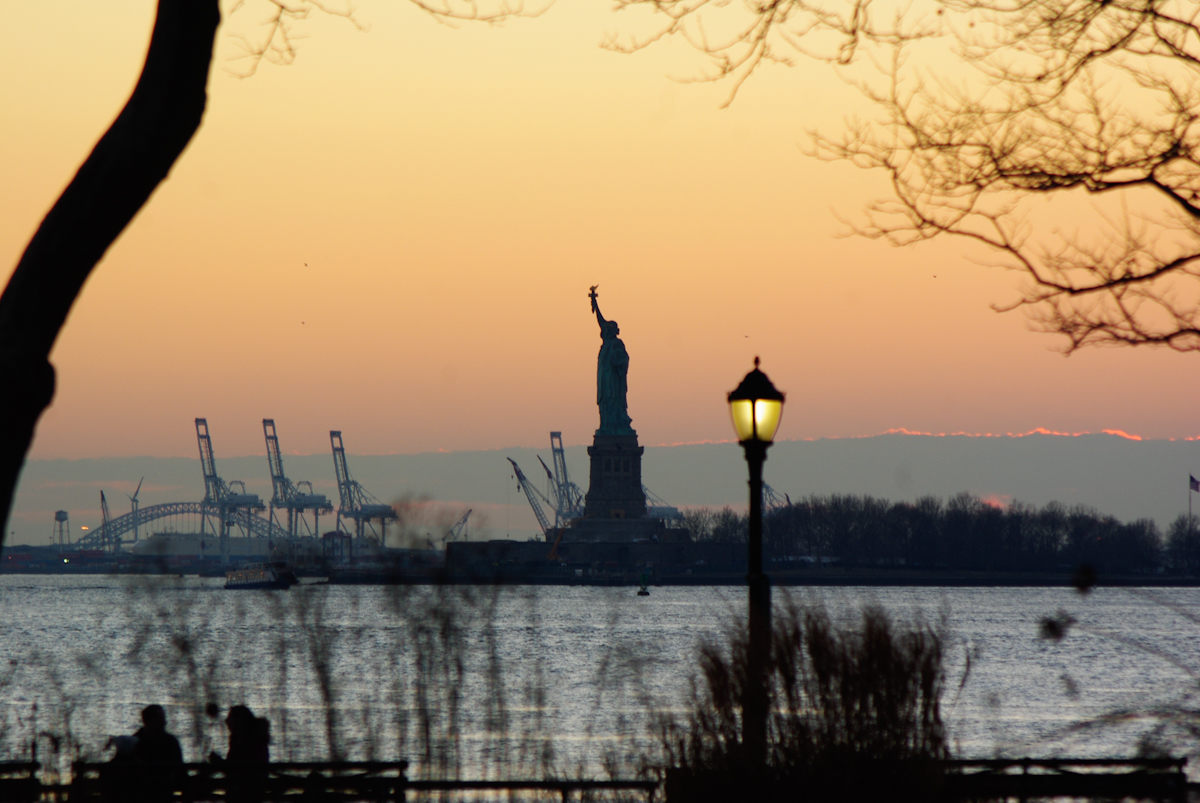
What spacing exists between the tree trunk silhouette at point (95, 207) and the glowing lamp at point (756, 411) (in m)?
4.74

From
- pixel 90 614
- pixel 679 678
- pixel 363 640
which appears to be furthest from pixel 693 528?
pixel 679 678

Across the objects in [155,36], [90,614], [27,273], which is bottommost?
[90,614]

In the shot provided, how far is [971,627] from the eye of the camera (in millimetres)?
90750

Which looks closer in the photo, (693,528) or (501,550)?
(501,550)

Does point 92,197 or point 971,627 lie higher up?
point 92,197

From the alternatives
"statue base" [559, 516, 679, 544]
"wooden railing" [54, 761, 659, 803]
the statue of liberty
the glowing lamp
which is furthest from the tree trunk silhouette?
"statue base" [559, 516, 679, 544]

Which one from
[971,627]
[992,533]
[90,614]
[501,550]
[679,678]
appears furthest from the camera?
[992,533]

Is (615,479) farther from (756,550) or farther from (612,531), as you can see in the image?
(756,550)

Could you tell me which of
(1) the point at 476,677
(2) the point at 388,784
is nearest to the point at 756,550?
(2) the point at 388,784

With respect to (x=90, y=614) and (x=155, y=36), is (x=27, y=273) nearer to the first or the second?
(x=155, y=36)

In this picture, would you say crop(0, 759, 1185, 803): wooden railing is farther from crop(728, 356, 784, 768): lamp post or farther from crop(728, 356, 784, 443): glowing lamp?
crop(728, 356, 784, 443): glowing lamp

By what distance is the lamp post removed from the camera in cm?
837

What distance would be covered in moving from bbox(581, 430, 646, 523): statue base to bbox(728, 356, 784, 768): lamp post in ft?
383

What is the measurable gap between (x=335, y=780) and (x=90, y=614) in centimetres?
10772
